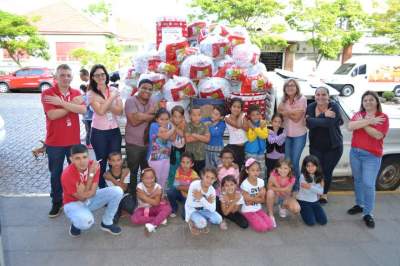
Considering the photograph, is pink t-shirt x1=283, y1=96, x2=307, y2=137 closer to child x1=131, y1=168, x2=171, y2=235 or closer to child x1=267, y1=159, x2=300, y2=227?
child x1=267, y1=159, x2=300, y2=227

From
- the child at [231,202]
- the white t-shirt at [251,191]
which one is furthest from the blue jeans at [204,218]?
the white t-shirt at [251,191]

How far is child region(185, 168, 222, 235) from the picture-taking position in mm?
4164

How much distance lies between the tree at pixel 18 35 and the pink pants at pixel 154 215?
23.2 metres

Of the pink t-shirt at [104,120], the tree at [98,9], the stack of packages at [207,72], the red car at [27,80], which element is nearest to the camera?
the pink t-shirt at [104,120]

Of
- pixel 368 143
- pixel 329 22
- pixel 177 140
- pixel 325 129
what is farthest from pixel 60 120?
pixel 329 22

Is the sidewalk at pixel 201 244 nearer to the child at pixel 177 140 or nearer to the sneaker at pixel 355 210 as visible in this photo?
the sneaker at pixel 355 210

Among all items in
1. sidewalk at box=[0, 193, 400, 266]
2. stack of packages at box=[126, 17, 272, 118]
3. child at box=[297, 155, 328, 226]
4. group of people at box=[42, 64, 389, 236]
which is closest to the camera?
sidewalk at box=[0, 193, 400, 266]

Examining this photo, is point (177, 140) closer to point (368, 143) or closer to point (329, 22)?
point (368, 143)

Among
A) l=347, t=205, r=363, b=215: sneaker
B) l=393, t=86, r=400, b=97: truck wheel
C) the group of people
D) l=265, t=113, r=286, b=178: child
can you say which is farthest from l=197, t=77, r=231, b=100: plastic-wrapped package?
l=393, t=86, r=400, b=97: truck wheel

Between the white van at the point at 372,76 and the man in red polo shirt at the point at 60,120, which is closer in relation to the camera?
the man in red polo shirt at the point at 60,120

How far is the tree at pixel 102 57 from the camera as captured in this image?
26.0 meters

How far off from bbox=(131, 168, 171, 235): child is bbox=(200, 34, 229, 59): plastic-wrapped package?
1944 millimetres

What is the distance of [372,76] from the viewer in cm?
1942

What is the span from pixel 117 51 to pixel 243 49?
23.8 metres
